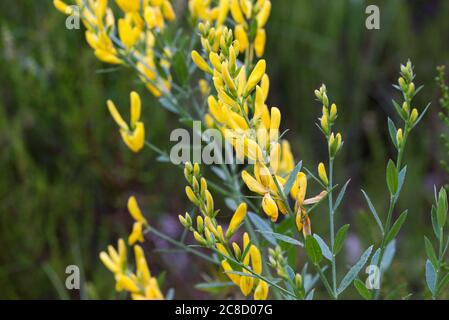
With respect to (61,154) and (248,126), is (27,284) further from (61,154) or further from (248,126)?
(248,126)

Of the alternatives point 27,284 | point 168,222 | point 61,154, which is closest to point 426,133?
point 168,222

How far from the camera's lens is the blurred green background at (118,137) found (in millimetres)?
2012

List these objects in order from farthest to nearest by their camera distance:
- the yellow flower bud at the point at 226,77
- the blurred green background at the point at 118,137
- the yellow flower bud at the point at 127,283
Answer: the blurred green background at the point at 118,137 → the yellow flower bud at the point at 127,283 → the yellow flower bud at the point at 226,77

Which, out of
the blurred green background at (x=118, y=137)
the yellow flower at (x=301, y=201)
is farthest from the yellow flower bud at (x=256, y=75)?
the blurred green background at (x=118, y=137)

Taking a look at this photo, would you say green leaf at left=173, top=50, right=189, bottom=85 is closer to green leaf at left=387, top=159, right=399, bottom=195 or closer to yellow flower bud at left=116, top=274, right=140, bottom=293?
yellow flower bud at left=116, top=274, right=140, bottom=293

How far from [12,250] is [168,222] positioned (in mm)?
546

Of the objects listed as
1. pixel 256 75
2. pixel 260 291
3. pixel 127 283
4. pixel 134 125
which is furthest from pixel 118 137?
pixel 256 75

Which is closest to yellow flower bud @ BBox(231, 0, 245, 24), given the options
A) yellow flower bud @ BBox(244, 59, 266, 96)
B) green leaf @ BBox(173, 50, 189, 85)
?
green leaf @ BBox(173, 50, 189, 85)

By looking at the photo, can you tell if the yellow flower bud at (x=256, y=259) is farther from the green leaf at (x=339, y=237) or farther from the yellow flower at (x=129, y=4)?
the yellow flower at (x=129, y=4)

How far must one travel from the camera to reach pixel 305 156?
7.92 ft

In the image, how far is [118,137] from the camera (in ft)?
7.35

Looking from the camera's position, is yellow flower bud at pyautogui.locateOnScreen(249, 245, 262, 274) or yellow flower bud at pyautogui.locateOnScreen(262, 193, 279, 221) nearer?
yellow flower bud at pyautogui.locateOnScreen(262, 193, 279, 221)

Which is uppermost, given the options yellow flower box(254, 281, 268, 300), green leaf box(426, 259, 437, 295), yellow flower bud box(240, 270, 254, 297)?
green leaf box(426, 259, 437, 295)

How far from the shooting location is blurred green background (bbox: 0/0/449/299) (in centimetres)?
201
